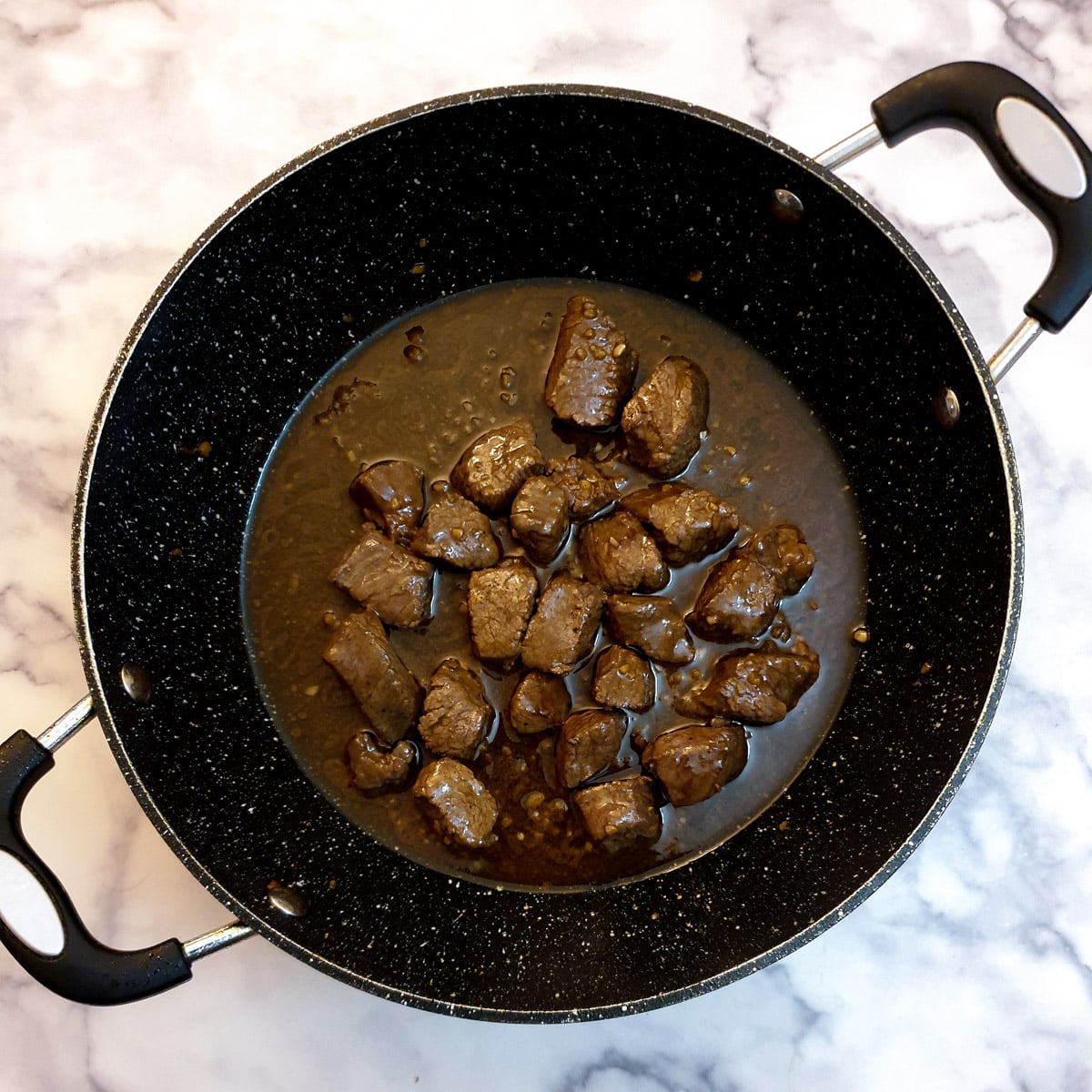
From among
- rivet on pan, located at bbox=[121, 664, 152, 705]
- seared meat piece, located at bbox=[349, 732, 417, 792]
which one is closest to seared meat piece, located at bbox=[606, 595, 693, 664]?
seared meat piece, located at bbox=[349, 732, 417, 792]

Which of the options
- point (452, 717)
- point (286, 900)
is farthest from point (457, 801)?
point (286, 900)

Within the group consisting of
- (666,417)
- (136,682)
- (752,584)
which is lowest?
(136,682)

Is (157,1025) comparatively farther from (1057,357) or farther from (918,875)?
(1057,357)

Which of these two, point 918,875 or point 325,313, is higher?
point 325,313

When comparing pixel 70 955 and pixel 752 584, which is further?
pixel 752 584

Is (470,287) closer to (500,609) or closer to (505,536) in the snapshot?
Answer: (505,536)

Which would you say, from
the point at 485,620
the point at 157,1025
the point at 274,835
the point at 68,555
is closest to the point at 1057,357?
the point at 485,620
